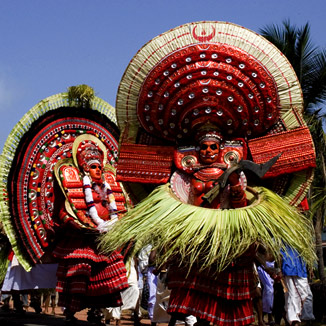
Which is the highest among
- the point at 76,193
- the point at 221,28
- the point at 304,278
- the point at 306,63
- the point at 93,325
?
the point at 306,63

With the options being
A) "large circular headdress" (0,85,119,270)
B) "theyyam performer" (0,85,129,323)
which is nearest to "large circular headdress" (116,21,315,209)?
"theyyam performer" (0,85,129,323)

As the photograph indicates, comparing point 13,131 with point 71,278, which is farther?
point 13,131

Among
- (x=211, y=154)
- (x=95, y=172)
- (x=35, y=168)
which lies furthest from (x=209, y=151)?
(x=35, y=168)

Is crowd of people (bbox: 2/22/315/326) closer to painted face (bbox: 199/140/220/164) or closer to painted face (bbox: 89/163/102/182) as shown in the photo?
painted face (bbox: 199/140/220/164)

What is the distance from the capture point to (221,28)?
6738 millimetres

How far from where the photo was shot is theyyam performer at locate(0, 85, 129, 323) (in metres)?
8.80

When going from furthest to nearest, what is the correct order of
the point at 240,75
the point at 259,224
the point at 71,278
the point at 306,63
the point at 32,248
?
the point at 306,63 < the point at 32,248 < the point at 71,278 < the point at 240,75 < the point at 259,224

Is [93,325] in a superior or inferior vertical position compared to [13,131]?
inferior

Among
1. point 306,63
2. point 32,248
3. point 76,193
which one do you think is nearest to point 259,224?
point 76,193

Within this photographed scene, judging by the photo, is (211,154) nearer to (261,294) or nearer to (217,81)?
(217,81)

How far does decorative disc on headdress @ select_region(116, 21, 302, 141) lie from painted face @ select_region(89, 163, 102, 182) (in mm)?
2423

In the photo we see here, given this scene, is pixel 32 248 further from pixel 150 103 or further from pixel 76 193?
pixel 150 103

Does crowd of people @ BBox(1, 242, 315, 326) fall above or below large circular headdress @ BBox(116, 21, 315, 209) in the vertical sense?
below

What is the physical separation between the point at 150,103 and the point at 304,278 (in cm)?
370
